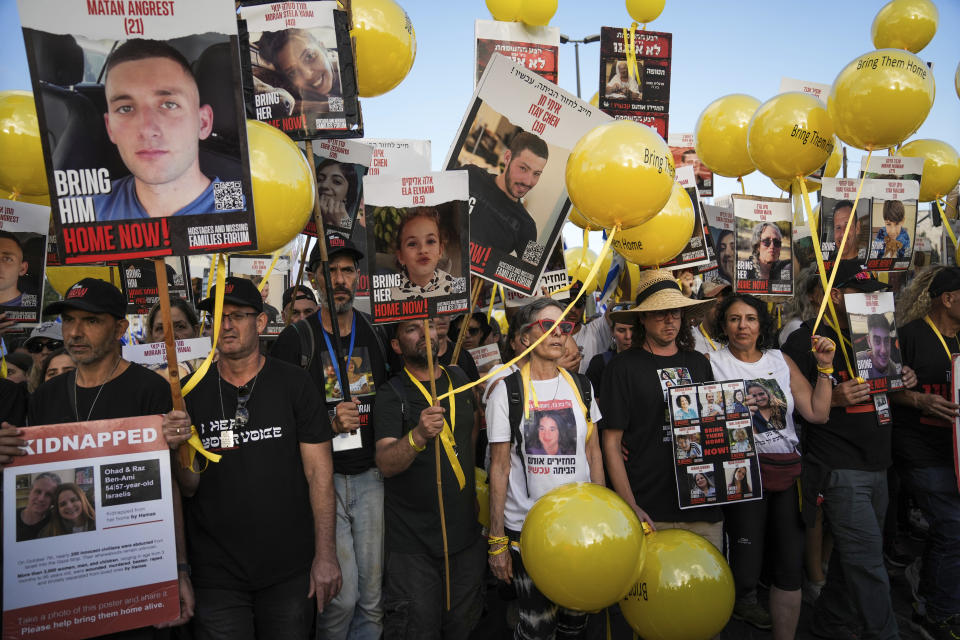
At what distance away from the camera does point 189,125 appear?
2309mm

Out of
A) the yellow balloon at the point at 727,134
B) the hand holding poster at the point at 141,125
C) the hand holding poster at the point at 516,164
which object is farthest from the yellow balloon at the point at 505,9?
the hand holding poster at the point at 141,125

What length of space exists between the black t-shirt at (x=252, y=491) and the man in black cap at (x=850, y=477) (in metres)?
3.09

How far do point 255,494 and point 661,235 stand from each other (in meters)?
2.89

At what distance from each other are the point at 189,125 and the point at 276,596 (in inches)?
85.1

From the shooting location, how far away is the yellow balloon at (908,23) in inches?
199

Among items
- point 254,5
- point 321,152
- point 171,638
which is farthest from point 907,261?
point 171,638

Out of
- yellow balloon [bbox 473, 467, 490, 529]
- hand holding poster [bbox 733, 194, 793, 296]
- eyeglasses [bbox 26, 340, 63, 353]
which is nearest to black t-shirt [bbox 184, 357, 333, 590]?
yellow balloon [bbox 473, 467, 490, 529]

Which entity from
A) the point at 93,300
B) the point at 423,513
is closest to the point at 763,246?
the point at 423,513

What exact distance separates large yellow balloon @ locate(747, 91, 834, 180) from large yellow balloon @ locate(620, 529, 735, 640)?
8.29ft

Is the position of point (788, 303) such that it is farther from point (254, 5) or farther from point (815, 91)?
point (254, 5)

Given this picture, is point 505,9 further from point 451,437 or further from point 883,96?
point 451,437

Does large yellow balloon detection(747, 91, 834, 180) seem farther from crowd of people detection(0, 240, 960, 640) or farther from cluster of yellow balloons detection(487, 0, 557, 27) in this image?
cluster of yellow balloons detection(487, 0, 557, 27)

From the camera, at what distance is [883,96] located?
3637mm

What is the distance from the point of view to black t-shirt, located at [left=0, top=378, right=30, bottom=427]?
9.68ft
